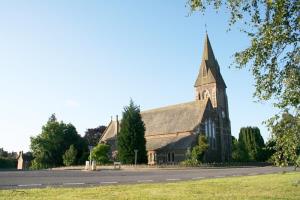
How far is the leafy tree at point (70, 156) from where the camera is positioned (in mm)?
65312

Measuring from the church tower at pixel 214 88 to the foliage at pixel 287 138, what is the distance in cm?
6020

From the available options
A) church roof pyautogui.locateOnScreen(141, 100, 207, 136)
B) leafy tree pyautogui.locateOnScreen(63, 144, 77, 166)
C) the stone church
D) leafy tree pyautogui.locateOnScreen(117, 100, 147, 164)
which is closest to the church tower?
the stone church

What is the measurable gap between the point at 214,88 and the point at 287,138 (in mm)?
65439

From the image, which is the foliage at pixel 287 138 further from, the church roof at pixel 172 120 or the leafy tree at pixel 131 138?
the church roof at pixel 172 120

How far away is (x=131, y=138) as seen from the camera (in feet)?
180

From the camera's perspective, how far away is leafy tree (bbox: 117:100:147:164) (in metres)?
54.7

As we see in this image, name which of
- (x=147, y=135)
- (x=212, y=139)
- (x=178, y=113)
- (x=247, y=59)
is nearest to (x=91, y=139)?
(x=147, y=135)

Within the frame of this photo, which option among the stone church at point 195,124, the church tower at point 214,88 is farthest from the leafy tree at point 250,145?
the church tower at point 214,88

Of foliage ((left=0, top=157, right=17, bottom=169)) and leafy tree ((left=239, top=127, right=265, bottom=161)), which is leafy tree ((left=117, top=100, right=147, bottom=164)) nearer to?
leafy tree ((left=239, top=127, right=265, bottom=161))

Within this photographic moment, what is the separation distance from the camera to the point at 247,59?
33.4ft

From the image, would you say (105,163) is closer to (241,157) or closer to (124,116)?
(124,116)

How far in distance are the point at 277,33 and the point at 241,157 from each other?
5927 cm

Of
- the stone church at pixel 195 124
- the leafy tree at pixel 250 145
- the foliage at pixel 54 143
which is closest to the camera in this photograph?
the stone church at pixel 195 124

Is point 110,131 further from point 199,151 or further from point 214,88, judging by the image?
point 199,151
